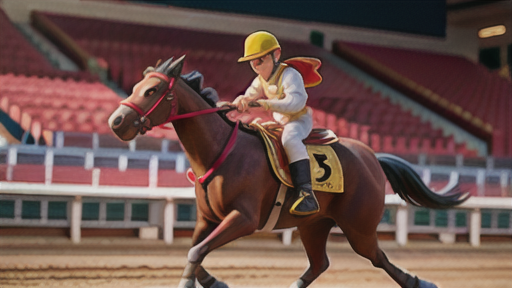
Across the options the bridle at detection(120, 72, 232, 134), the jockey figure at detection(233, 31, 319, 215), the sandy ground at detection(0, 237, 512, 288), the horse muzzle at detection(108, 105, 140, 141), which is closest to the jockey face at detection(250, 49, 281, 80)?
the jockey figure at detection(233, 31, 319, 215)

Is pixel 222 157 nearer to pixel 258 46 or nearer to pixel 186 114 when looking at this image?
pixel 186 114

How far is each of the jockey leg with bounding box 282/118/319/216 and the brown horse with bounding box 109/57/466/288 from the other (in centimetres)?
8

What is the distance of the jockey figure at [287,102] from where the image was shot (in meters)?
2.12

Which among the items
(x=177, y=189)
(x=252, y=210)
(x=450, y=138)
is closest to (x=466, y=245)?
(x=450, y=138)

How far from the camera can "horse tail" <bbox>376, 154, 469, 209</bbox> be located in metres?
2.62

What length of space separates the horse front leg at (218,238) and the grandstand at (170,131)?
1.83 metres

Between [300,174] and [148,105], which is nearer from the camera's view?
[148,105]

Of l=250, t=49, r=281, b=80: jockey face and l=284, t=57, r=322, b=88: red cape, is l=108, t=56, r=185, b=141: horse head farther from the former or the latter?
l=284, t=57, r=322, b=88: red cape

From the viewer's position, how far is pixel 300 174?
7.00 feet

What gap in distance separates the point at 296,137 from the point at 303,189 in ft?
0.72

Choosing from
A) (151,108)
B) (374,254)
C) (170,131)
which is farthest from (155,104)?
(170,131)

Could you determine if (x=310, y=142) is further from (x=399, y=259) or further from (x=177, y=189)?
(x=399, y=259)

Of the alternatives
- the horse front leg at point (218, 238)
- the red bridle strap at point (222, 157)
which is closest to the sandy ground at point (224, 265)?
the horse front leg at point (218, 238)

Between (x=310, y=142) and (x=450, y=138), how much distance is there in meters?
3.46
